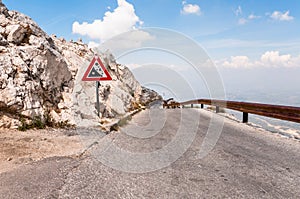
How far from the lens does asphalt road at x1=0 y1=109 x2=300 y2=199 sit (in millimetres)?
3336

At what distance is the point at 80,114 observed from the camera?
30.6 ft

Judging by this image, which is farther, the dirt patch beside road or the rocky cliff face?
→ the rocky cliff face

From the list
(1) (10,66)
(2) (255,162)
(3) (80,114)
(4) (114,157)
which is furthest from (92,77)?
(2) (255,162)

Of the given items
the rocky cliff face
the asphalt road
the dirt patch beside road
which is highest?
the rocky cliff face

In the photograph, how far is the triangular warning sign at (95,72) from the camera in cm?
848

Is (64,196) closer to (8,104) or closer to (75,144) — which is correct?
(75,144)

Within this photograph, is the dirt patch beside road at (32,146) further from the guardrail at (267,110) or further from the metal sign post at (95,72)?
the guardrail at (267,110)

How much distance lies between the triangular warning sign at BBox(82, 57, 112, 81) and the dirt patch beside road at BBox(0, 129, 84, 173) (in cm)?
238

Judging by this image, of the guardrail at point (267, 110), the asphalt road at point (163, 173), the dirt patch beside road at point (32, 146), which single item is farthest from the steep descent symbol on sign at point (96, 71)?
the guardrail at point (267, 110)

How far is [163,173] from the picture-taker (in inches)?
163

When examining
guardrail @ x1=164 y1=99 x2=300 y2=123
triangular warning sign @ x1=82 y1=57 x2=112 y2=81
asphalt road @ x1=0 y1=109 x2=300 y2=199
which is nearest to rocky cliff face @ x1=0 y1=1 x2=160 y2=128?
triangular warning sign @ x1=82 y1=57 x2=112 y2=81

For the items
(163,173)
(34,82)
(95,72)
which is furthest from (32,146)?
(95,72)

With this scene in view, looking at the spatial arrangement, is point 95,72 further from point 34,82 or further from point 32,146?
point 32,146

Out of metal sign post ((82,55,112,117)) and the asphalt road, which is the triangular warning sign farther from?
the asphalt road
